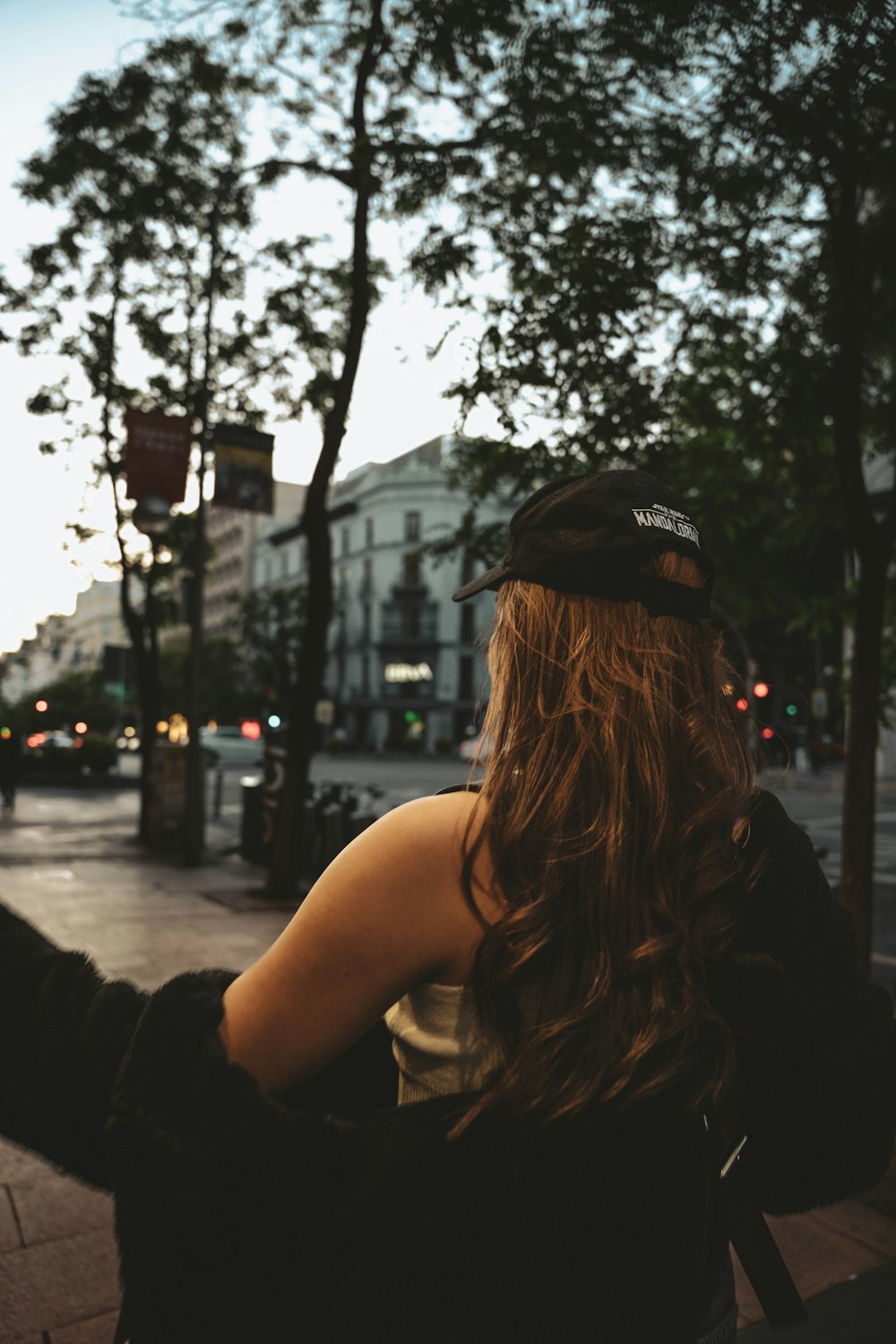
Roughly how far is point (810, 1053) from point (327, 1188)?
0.59 m

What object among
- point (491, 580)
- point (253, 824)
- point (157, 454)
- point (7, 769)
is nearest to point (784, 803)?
point (253, 824)

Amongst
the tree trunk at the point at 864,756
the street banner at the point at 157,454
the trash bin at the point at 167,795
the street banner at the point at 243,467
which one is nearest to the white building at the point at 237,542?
the trash bin at the point at 167,795

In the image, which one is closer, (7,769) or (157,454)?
(157,454)

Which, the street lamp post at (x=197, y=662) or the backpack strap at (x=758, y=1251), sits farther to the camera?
the street lamp post at (x=197, y=662)

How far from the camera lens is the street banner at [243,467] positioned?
9789 millimetres

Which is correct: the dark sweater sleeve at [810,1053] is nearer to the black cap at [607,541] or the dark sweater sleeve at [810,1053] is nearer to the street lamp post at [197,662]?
the black cap at [607,541]

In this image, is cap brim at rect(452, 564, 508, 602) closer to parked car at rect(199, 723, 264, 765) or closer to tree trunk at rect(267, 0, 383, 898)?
tree trunk at rect(267, 0, 383, 898)

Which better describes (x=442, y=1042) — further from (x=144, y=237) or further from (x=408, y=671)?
(x=408, y=671)

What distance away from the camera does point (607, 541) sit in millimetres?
1118

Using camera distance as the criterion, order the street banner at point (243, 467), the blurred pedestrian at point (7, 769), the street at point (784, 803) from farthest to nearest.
Answer: the blurred pedestrian at point (7, 769)
the street banner at point (243, 467)
the street at point (784, 803)

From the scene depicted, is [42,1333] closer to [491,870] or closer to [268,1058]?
[268,1058]

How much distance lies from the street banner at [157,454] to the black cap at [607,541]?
997 centimetres

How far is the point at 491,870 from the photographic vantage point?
1025 millimetres

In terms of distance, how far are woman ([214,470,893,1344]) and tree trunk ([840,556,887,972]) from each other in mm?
4273
